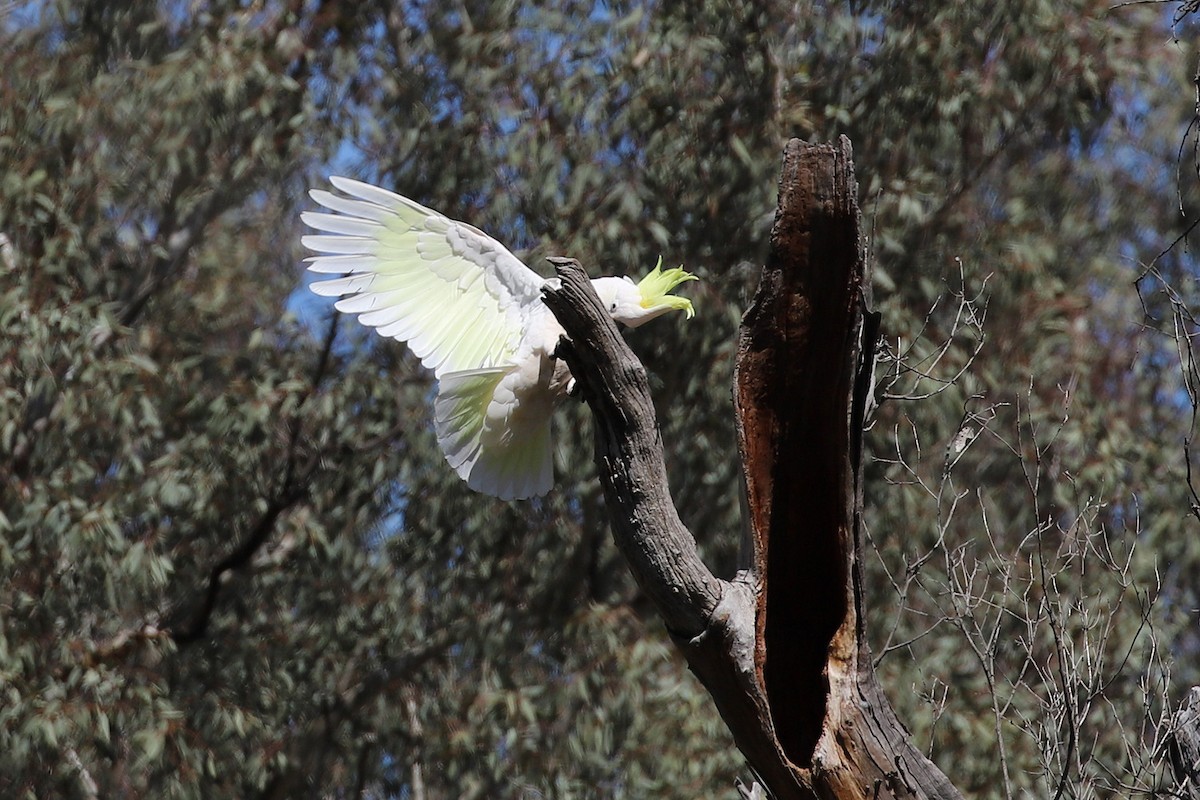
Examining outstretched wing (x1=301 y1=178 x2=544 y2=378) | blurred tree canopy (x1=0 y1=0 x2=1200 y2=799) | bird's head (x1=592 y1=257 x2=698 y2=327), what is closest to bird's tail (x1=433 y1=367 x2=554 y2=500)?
outstretched wing (x1=301 y1=178 x2=544 y2=378)

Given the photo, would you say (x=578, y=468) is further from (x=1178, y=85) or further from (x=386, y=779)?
(x=1178, y=85)

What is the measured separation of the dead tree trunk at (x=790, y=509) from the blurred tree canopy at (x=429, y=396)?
11.0ft

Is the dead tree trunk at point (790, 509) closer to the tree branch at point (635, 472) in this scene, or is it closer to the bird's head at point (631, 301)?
the tree branch at point (635, 472)

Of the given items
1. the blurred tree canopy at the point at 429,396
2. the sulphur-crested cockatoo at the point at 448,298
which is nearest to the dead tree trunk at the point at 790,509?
the sulphur-crested cockatoo at the point at 448,298

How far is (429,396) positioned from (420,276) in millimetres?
3063

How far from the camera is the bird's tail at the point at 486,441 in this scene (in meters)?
3.55

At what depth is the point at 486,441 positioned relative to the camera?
12.2 ft

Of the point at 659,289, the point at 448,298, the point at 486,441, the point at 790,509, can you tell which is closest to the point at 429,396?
the point at 448,298

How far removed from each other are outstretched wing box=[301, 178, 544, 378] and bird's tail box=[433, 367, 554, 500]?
0.17 meters

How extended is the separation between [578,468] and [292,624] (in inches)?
65.8

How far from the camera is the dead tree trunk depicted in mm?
2607

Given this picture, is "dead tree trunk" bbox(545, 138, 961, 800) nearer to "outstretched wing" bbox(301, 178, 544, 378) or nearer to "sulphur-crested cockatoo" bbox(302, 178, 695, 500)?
"sulphur-crested cockatoo" bbox(302, 178, 695, 500)

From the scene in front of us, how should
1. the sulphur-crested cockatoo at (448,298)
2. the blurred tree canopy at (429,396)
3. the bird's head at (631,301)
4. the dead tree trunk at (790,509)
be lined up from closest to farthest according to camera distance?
the dead tree trunk at (790,509) < the bird's head at (631,301) < the sulphur-crested cockatoo at (448,298) < the blurred tree canopy at (429,396)

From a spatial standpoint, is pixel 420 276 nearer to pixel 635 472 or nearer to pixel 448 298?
pixel 448 298
